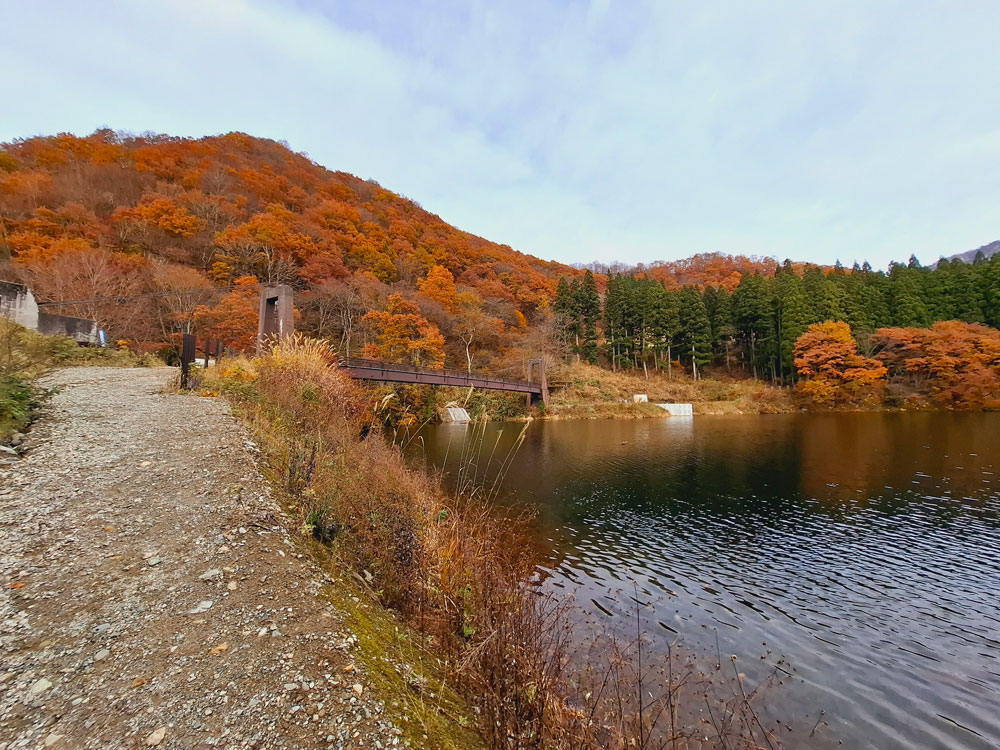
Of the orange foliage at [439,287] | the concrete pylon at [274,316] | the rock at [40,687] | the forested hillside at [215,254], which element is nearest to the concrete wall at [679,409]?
the forested hillside at [215,254]

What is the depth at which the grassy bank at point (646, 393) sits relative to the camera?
30234mm

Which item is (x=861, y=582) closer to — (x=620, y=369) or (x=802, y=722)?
(x=802, y=722)

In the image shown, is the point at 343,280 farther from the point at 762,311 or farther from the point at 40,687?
the point at 762,311

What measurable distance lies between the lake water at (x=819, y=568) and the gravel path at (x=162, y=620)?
331cm

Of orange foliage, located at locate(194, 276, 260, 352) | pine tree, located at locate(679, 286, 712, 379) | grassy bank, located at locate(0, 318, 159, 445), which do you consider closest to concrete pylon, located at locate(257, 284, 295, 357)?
grassy bank, located at locate(0, 318, 159, 445)

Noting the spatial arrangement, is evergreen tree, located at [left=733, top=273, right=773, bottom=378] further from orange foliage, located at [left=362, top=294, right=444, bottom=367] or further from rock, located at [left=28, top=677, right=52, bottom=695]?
rock, located at [left=28, top=677, right=52, bottom=695]

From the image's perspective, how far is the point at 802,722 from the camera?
3150 mm

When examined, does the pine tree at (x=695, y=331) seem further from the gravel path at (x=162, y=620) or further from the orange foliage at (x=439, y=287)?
the gravel path at (x=162, y=620)

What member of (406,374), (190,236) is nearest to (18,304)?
(406,374)

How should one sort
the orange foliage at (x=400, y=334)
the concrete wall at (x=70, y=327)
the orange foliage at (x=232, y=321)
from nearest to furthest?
the concrete wall at (x=70, y=327) → the orange foliage at (x=232, y=321) → the orange foliage at (x=400, y=334)

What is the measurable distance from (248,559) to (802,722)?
429cm

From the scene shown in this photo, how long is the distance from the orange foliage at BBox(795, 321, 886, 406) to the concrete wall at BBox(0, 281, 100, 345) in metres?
42.2

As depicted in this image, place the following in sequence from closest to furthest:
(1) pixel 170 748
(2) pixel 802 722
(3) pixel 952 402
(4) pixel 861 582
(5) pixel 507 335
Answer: (1) pixel 170 748 → (2) pixel 802 722 → (4) pixel 861 582 → (3) pixel 952 402 → (5) pixel 507 335

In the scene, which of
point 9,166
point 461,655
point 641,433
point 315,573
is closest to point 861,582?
point 461,655
